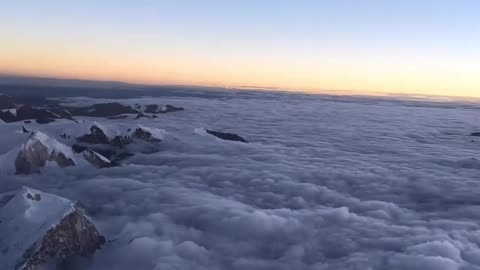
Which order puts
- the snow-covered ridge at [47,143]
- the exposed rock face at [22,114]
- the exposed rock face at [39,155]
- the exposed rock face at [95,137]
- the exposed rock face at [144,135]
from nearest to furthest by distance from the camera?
the exposed rock face at [39,155] → the snow-covered ridge at [47,143] → the exposed rock face at [95,137] → the exposed rock face at [144,135] → the exposed rock face at [22,114]

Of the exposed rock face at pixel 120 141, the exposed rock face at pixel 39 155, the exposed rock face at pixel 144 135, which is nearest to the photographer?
the exposed rock face at pixel 39 155

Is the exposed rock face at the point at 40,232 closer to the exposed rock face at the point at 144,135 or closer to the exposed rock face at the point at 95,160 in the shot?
the exposed rock face at the point at 95,160

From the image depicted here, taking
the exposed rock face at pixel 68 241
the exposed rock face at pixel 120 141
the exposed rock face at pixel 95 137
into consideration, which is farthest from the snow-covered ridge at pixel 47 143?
the exposed rock face at pixel 68 241

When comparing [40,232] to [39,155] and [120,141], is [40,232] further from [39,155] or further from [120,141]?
[120,141]

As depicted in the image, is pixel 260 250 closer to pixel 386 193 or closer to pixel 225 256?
pixel 225 256

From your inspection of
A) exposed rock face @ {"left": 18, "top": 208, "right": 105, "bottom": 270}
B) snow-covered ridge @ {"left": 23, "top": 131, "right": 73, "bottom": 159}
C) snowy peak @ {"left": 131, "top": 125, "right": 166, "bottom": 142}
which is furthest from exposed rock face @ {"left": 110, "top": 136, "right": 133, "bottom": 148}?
exposed rock face @ {"left": 18, "top": 208, "right": 105, "bottom": 270}

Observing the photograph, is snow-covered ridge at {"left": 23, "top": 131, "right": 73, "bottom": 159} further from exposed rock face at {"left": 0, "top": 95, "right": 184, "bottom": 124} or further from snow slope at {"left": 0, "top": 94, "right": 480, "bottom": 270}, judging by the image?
exposed rock face at {"left": 0, "top": 95, "right": 184, "bottom": 124}

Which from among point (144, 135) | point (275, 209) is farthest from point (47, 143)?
point (275, 209)
